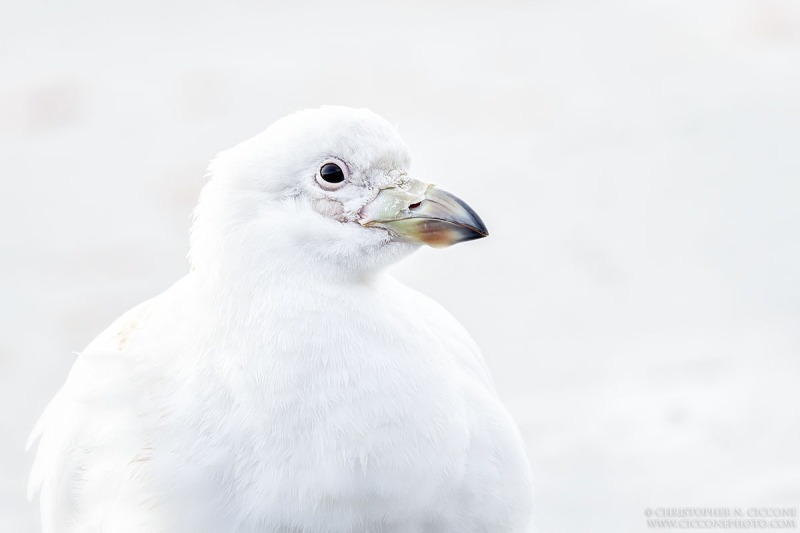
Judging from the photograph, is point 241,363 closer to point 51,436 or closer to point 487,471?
point 487,471

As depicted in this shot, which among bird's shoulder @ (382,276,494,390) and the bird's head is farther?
bird's shoulder @ (382,276,494,390)

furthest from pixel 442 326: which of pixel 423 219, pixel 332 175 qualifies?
pixel 332 175

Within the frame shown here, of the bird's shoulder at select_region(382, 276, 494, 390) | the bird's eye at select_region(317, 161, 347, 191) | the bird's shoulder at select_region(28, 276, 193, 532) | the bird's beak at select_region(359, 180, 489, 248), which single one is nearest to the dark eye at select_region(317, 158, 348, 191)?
the bird's eye at select_region(317, 161, 347, 191)

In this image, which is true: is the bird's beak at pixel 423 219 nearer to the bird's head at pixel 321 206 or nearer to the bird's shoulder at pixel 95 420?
the bird's head at pixel 321 206

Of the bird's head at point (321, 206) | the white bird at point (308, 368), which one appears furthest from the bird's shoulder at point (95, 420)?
the bird's head at point (321, 206)

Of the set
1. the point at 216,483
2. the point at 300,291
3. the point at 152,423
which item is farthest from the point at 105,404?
the point at 300,291

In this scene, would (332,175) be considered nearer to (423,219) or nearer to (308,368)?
(423,219)

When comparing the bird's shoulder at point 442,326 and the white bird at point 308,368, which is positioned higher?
the bird's shoulder at point 442,326

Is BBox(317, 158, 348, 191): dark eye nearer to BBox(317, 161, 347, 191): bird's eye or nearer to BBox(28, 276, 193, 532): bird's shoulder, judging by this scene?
BBox(317, 161, 347, 191): bird's eye
